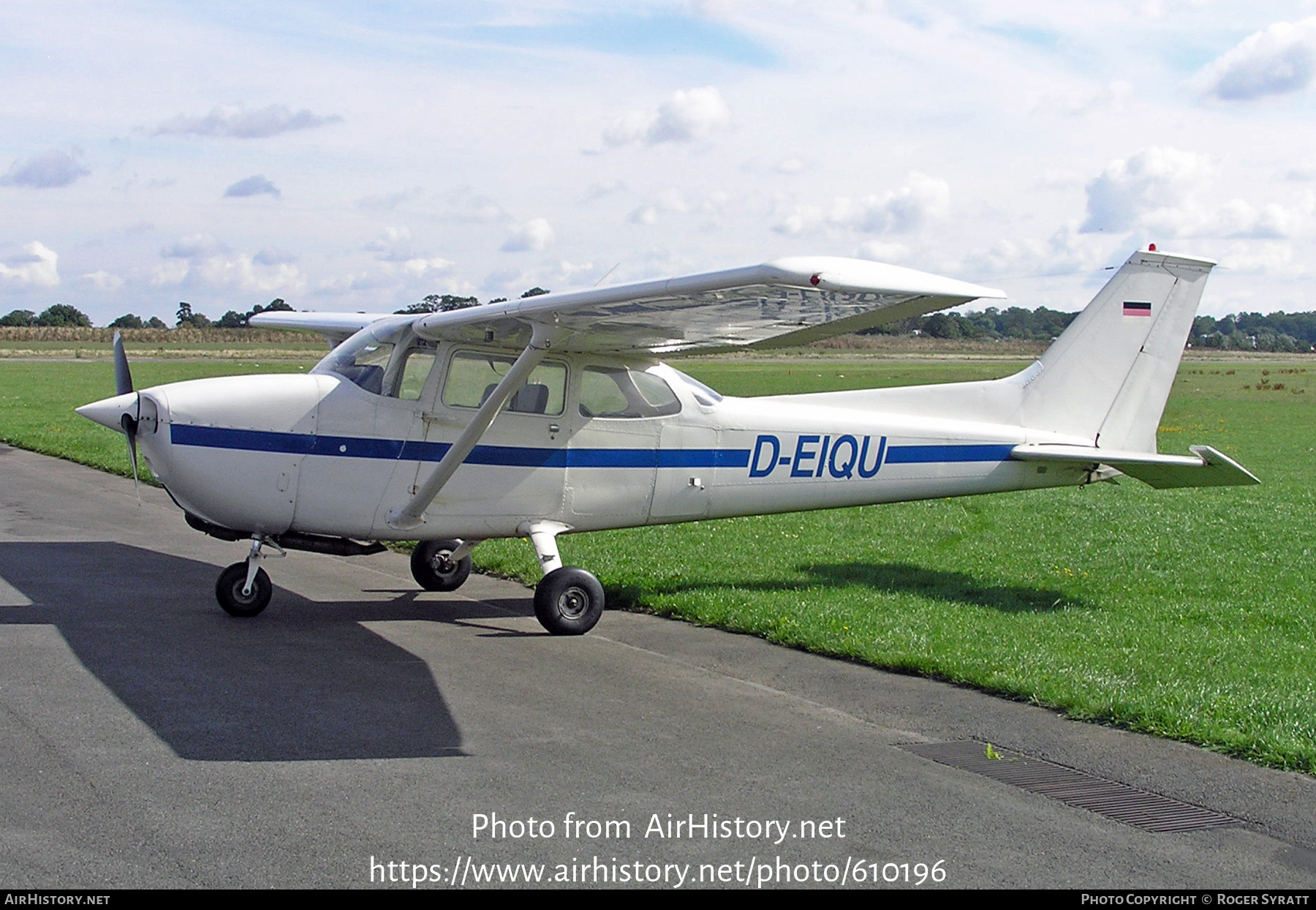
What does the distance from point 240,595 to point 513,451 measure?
2.20 m

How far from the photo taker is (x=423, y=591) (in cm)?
1013

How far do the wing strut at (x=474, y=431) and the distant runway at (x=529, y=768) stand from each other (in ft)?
2.62

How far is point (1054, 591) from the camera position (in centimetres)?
1003

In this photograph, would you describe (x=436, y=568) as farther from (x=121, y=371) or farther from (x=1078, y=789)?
(x=1078, y=789)

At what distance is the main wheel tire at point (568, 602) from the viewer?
842 cm

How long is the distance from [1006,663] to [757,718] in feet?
6.19

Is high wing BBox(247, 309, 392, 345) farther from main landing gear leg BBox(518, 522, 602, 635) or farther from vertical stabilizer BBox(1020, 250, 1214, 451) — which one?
vertical stabilizer BBox(1020, 250, 1214, 451)

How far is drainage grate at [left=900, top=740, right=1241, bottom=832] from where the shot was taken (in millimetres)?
5008

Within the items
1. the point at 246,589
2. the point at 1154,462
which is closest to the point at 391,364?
the point at 246,589

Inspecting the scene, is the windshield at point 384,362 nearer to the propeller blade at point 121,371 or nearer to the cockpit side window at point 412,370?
the cockpit side window at point 412,370

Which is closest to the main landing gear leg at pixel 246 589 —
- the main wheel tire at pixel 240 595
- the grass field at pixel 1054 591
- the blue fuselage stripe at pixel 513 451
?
the main wheel tire at pixel 240 595

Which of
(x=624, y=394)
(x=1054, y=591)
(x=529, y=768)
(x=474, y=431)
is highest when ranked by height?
(x=624, y=394)

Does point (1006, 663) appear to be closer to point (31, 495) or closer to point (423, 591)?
point (423, 591)

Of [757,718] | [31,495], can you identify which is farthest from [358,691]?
[31,495]
